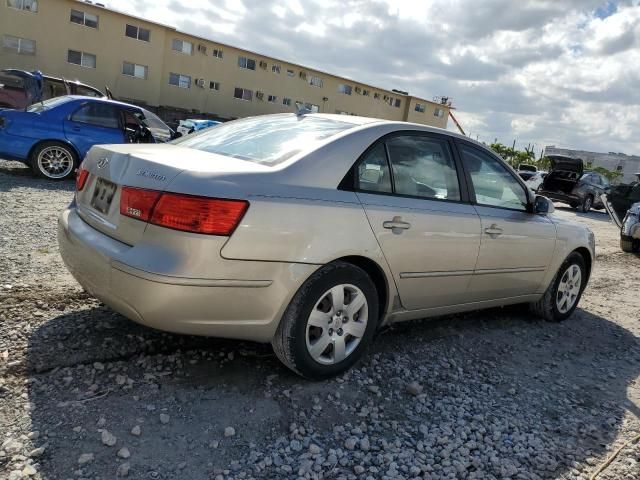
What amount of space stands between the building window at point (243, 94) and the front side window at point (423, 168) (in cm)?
3567

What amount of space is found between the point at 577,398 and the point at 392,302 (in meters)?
1.42

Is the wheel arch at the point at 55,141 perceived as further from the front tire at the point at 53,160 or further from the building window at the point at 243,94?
the building window at the point at 243,94

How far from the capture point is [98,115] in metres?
9.02

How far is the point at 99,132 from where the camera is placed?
29.2ft

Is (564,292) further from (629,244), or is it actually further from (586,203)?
(586,203)

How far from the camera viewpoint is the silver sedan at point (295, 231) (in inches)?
101

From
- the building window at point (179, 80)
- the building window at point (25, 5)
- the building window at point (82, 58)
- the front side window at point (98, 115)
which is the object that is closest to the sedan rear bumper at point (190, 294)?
the front side window at point (98, 115)

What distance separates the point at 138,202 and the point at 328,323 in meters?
1.26

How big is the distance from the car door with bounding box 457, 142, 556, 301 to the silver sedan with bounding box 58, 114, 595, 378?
2 centimetres

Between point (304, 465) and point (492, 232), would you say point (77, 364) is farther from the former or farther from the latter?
point (492, 232)

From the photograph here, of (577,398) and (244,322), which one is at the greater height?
(244,322)

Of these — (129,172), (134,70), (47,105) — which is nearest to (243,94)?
(134,70)

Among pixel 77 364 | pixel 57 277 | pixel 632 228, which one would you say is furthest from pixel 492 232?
pixel 632 228

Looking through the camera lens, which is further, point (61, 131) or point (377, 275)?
point (61, 131)
